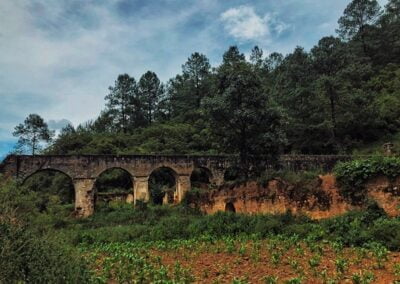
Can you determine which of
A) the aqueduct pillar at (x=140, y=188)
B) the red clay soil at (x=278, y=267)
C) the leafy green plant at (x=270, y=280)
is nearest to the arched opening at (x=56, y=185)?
the aqueduct pillar at (x=140, y=188)

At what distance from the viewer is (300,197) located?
14820 millimetres

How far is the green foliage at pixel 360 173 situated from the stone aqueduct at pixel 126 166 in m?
9.64

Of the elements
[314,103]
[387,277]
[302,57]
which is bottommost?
[387,277]

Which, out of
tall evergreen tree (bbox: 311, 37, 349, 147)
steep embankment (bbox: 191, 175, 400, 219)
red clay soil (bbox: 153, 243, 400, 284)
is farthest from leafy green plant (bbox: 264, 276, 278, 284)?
tall evergreen tree (bbox: 311, 37, 349, 147)

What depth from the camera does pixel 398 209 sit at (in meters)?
11.8

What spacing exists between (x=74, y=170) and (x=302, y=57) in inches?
950

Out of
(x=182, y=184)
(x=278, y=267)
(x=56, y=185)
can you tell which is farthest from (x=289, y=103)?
(x=278, y=267)

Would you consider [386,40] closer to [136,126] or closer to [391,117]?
[391,117]

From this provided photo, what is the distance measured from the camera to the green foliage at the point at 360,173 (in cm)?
1262

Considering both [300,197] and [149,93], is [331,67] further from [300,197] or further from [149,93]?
[149,93]

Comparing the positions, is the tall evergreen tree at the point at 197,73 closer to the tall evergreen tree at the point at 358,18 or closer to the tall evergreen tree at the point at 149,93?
the tall evergreen tree at the point at 149,93

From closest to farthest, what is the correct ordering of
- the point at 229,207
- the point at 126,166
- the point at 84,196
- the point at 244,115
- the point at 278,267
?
the point at 278,267 < the point at 229,207 < the point at 244,115 < the point at 84,196 < the point at 126,166

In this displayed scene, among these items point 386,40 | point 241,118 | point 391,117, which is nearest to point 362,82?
point 391,117

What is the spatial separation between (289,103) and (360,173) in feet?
71.4
